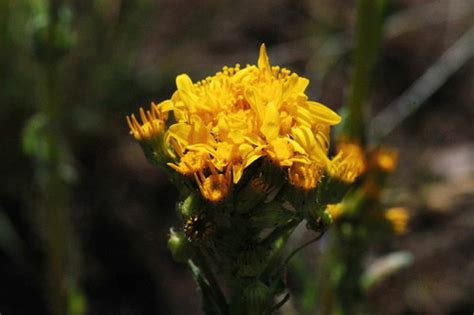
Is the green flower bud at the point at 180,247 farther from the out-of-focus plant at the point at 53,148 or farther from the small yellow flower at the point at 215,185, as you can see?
the out-of-focus plant at the point at 53,148

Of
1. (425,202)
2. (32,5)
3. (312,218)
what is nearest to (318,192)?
(312,218)

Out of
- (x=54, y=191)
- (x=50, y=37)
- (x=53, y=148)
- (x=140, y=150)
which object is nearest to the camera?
(x=50, y=37)

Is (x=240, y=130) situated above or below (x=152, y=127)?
below

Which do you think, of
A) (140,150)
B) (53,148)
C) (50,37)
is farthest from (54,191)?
(140,150)

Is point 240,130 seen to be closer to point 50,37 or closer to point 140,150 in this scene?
point 50,37

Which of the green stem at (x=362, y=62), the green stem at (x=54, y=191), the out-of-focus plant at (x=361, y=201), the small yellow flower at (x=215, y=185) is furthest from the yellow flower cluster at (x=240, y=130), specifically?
the green stem at (x=54, y=191)

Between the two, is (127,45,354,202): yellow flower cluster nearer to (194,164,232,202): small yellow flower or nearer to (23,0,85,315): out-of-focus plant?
(194,164,232,202): small yellow flower
